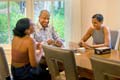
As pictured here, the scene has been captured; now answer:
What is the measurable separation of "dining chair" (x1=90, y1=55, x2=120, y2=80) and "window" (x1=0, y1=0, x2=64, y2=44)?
278 centimetres

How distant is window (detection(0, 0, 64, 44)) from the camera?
422 centimetres

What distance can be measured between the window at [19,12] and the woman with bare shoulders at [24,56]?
5.20 ft

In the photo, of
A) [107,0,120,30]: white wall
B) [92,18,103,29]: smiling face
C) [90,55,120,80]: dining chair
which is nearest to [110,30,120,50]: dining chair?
[92,18,103,29]: smiling face

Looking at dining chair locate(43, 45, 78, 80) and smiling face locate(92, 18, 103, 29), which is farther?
smiling face locate(92, 18, 103, 29)

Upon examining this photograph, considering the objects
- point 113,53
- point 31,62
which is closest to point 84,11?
point 113,53

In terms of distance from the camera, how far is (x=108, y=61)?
1.49m

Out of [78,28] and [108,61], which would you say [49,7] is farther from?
[108,61]

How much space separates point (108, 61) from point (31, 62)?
1.24 metres

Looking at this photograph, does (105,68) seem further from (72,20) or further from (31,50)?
(72,20)

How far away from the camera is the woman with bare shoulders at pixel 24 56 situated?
257 centimetres

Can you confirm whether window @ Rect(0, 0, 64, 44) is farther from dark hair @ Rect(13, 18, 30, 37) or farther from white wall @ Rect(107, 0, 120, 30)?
dark hair @ Rect(13, 18, 30, 37)

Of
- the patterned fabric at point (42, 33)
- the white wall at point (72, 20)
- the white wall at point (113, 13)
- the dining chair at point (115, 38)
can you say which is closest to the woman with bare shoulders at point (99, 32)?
the dining chair at point (115, 38)

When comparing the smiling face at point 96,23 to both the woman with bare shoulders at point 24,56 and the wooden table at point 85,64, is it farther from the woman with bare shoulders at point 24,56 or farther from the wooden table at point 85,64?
the woman with bare shoulders at point 24,56

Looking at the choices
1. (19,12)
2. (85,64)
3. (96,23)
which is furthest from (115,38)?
(19,12)
